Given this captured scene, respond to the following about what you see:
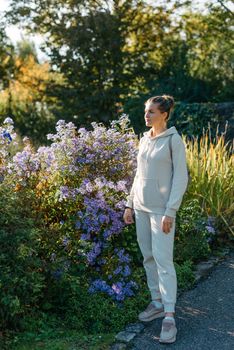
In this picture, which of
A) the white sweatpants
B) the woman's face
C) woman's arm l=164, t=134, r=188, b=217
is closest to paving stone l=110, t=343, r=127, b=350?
the white sweatpants

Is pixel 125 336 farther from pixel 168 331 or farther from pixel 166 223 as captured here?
pixel 166 223

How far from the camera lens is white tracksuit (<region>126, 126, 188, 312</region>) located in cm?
420

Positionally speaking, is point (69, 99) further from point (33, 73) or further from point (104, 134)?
point (104, 134)

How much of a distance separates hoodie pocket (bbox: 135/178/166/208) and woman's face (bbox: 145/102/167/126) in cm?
44

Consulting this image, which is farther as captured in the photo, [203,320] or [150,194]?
[203,320]

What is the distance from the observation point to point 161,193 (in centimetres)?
432

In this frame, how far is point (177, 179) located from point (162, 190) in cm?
18

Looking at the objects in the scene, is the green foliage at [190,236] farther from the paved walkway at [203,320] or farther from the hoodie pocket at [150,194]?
the hoodie pocket at [150,194]

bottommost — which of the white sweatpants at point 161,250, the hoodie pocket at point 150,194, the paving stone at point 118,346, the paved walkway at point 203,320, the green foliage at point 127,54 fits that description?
the paved walkway at point 203,320

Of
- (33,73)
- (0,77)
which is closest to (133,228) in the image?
(33,73)

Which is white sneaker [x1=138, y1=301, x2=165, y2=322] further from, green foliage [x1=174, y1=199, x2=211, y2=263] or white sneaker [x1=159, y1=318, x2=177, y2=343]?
green foliage [x1=174, y1=199, x2=211, y2=263]

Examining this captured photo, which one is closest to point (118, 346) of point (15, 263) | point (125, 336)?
point (125, 336)

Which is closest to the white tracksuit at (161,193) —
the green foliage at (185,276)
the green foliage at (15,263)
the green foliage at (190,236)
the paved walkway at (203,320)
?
the paved walkway at (203,320)

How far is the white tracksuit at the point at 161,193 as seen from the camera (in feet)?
13.8
